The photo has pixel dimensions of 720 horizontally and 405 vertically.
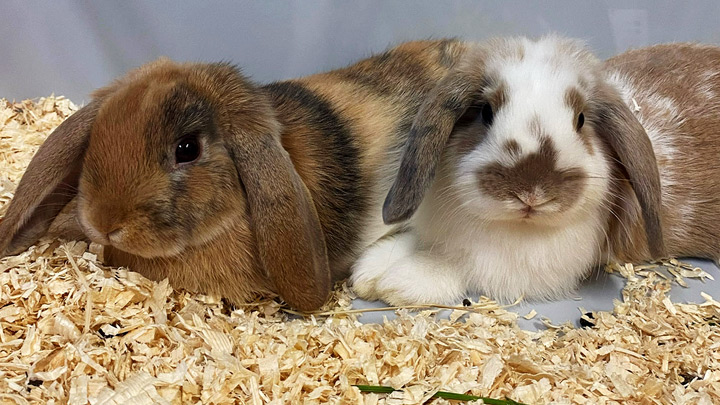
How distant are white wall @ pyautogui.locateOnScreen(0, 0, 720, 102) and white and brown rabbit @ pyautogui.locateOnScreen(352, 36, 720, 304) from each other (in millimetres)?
736

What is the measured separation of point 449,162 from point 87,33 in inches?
75.3

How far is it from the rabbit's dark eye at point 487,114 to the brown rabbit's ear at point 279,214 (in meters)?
0.57

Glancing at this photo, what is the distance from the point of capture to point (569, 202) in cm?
168

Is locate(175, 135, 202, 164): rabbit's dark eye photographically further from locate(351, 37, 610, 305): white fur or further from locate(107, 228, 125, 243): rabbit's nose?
locate(351, 37, 610, 305): white fur

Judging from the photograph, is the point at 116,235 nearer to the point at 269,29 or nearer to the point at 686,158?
the point at 269,29

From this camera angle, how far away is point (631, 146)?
1809 mm

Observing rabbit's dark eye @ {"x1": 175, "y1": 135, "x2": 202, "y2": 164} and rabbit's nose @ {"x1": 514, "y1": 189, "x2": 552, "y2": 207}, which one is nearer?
rabbit's nose @ {"x1": 514, "y1": 189, "x2": 552, "y2": 207}

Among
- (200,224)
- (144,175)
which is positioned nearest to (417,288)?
(200,224)

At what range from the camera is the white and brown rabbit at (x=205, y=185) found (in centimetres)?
166

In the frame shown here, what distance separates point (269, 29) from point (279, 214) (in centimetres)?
145

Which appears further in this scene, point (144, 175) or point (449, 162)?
point (449, 162)

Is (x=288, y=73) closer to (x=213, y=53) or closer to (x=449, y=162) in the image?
(x=213, y=53)

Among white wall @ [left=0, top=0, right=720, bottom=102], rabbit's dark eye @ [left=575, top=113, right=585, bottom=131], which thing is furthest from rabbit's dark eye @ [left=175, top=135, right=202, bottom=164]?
white wall @ [left=0, top=0, right=720, bottom=102]

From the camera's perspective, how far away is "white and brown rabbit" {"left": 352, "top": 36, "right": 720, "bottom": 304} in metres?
1.70
